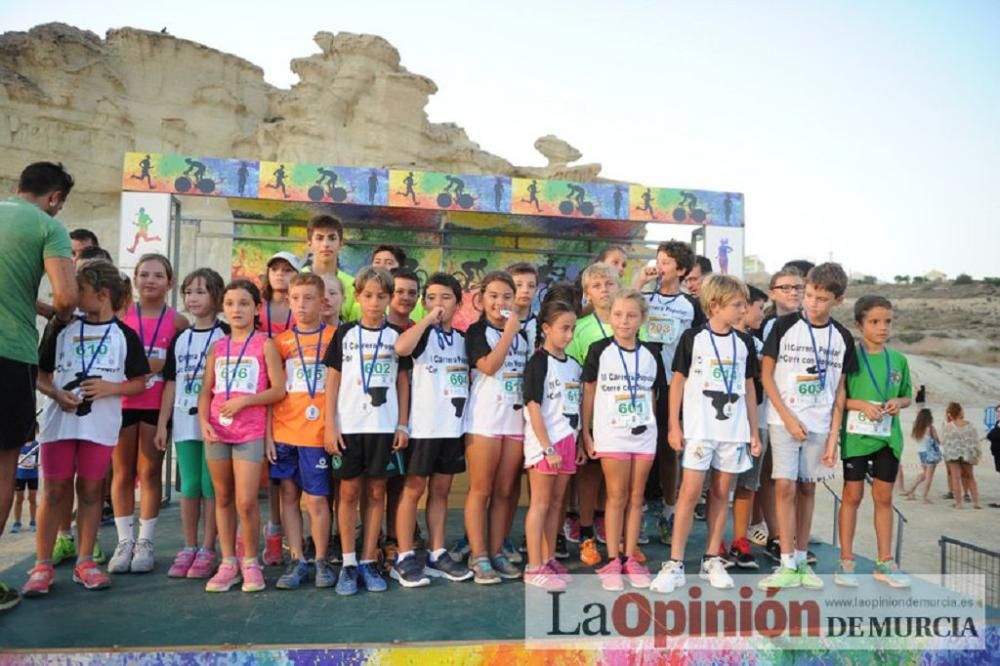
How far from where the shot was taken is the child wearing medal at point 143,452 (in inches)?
134

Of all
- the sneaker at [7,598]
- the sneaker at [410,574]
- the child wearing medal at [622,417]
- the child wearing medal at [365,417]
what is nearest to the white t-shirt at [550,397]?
the child wearing medal at [622,417]

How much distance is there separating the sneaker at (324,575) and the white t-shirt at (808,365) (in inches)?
92.4

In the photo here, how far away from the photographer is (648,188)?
8211 millimetres

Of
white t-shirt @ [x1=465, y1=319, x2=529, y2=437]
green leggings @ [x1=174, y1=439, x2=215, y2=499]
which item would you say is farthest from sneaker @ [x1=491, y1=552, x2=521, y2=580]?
green leggings @ [x1=174, y1=439, x2=215, y2=499]

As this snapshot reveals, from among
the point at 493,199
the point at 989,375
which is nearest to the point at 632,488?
the point at 493,199

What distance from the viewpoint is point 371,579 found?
3084mm

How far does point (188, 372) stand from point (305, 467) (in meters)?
0.80

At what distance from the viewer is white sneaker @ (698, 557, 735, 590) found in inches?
124

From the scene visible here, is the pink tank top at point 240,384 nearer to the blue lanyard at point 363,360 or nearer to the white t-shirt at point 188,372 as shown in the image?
the white t-shirt at point 188,372

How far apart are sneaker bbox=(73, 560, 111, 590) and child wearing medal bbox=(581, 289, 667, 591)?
91.0 inches

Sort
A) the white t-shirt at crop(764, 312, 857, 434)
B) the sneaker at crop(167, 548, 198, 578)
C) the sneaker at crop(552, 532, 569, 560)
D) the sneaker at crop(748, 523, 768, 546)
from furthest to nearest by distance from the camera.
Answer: the sneaker at crop(748, 523, 768, 546)
the sneaker at crop(552, 532, 569, 560)
the white t-shirt at crop(764, 312, 857, 434)
the sneaker at crop(167, 548, 198, 578)

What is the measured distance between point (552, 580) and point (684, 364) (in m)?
1.26

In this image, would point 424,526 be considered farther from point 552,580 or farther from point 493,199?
point 493,199

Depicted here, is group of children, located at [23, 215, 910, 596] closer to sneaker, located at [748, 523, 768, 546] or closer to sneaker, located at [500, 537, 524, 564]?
sneaker, located at [500, 537, 524, 564]
